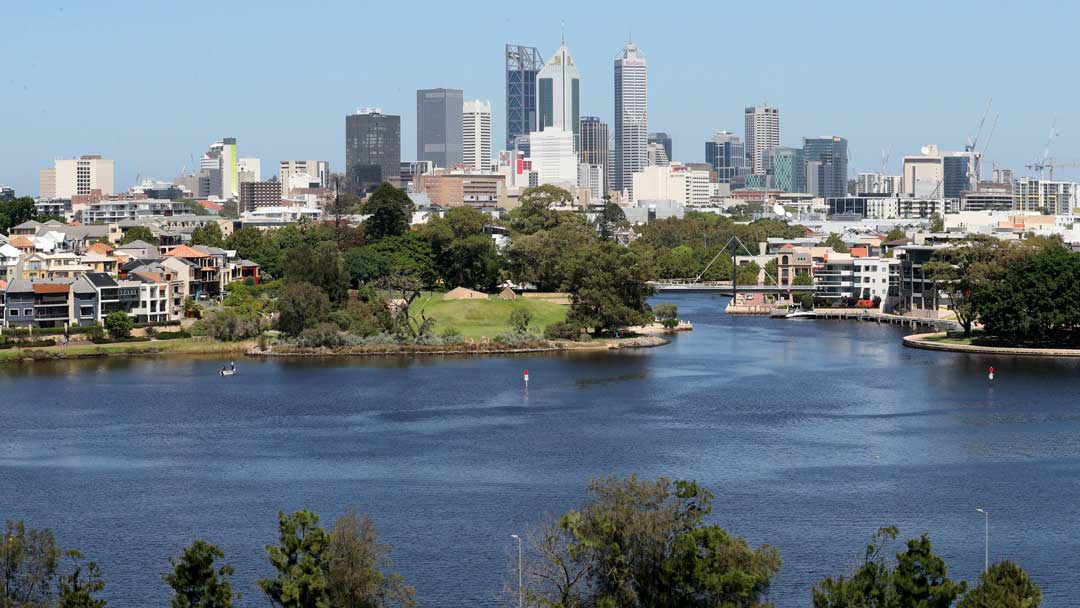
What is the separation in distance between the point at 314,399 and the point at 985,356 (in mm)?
13530

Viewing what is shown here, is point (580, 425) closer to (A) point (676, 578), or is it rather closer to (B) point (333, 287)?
(A) point (676, 578)

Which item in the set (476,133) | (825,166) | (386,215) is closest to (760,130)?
(825,166)

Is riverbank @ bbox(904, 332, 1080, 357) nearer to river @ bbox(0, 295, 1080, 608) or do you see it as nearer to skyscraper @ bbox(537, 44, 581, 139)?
river @ bbox(0, 295, 1080, 608)

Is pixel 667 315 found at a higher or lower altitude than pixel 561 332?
higher

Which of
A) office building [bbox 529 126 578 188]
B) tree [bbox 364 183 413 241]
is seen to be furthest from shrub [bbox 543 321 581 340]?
office building [bbox 529 126 578 188]

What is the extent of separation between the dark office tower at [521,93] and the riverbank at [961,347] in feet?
369

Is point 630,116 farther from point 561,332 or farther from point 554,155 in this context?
point 561,332

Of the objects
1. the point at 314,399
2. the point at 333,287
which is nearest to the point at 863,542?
the point at 314,399

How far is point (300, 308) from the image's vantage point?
33250 millimetres

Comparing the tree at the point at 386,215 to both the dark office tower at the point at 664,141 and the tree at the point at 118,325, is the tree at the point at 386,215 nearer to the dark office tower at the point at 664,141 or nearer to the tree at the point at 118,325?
the tree at the point at 118,325

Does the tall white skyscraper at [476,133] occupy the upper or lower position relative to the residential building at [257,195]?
upper

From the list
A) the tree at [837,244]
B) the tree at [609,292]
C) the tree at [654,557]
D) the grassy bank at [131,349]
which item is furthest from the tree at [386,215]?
the tree at [654,557]

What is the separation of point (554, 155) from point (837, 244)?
75.0 metres

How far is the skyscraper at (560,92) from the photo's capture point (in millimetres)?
145125
